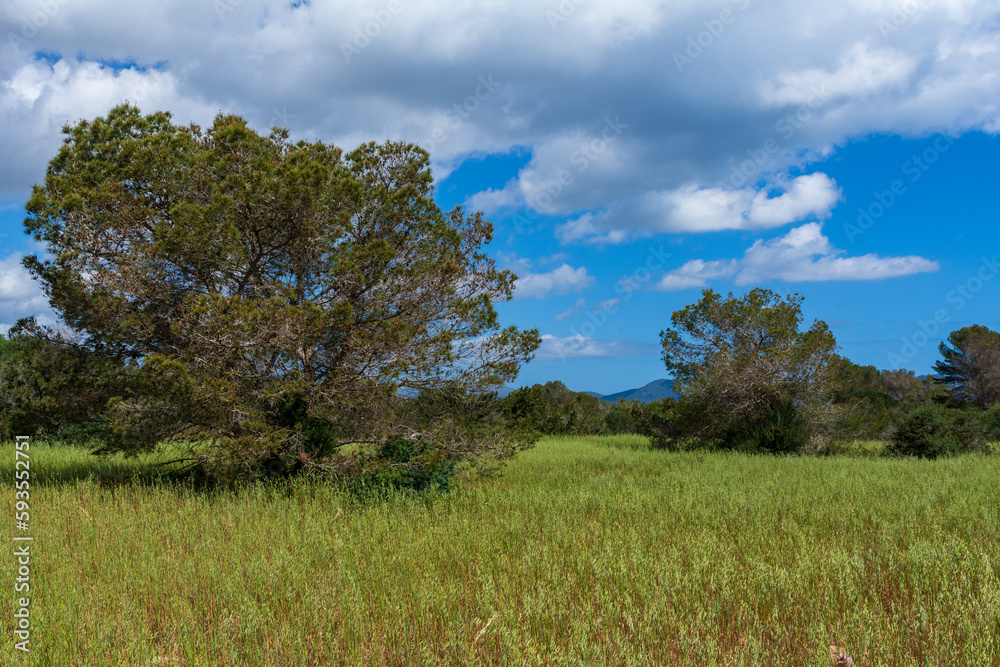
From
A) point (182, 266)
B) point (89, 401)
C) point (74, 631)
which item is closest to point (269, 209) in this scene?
point (182, 266)

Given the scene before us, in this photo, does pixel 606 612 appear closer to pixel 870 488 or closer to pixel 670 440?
pixel 870 488

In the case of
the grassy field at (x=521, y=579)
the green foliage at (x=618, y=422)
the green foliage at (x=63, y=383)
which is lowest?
the grassy field at (x=521, y=579)

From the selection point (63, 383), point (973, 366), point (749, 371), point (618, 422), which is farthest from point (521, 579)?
point (973, 366)

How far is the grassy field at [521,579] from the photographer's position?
3.92m

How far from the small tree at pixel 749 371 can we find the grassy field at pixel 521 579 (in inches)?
424

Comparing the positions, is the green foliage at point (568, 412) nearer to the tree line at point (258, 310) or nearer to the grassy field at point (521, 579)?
the tree line at point (258, 310)

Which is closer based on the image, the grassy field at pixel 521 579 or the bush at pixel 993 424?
the grassy field at pixel 521 579

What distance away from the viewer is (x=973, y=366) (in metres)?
43.3

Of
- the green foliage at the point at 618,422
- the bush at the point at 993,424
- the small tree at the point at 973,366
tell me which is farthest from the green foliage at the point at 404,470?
the small tree at the point at 973,366

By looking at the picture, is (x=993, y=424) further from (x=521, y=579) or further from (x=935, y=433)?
(x=521, y=579)

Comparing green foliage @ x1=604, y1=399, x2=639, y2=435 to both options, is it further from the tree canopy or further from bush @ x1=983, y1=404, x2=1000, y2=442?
the tree canopy

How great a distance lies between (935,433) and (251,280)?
20.9 meters

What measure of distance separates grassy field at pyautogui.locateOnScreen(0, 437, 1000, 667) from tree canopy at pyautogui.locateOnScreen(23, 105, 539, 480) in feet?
5.62

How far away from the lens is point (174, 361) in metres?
9.04
